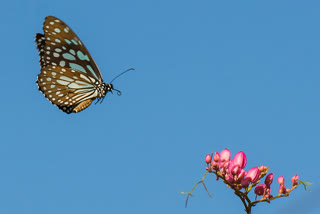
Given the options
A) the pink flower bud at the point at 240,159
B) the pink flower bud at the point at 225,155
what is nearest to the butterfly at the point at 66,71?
the pink flower bud at the point at 225,155

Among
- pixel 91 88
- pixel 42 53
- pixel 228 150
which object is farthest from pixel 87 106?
pixel 228 150

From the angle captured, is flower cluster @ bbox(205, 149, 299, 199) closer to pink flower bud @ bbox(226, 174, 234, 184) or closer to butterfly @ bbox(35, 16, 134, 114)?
pink flower bud @ bbox(226, 174, 234, 184)

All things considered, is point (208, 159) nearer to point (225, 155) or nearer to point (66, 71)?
point (225, 155)

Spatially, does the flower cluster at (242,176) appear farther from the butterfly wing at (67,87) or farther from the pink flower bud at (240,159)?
the butterfly wing at (67,87)

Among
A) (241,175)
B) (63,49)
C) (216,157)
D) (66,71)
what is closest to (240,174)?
(241,175)

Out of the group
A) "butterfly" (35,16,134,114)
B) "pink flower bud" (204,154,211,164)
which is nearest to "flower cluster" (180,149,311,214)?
"pink flower bud" (204,154,211,164)
